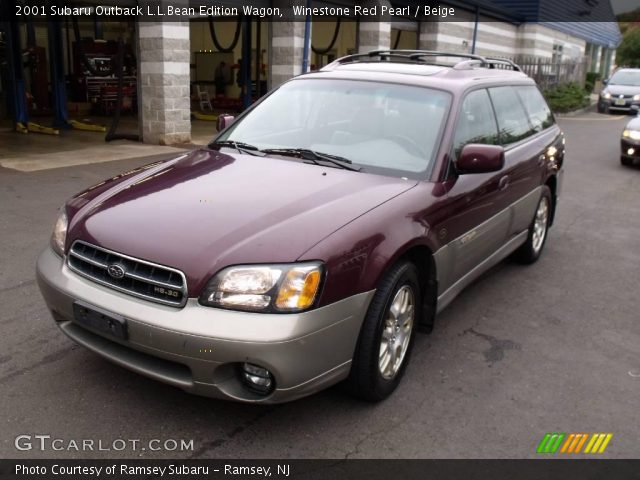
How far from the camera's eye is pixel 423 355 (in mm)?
3971

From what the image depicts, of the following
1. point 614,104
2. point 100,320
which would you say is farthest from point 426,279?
point 614,104

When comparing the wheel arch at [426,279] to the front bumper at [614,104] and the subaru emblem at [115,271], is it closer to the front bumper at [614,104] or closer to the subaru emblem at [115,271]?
the subaru emblem at [115,271]

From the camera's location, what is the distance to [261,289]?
2729mm

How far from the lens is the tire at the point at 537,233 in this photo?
5.74 meters

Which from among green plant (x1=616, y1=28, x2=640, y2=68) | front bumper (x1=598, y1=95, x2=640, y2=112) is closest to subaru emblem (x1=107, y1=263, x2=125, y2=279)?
front bumper (x1=598, y1=95, x2=640, y2=112)

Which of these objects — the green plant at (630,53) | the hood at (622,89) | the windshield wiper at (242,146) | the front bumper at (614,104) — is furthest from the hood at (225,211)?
the green plant at (630,53)

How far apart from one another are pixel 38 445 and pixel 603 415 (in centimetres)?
286

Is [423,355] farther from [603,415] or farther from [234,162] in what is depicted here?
[234,162]

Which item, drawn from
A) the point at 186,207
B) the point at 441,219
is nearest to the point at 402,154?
the point at 441,219

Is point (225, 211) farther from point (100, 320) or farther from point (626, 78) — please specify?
point (626, 78)

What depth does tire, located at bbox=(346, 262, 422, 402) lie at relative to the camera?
308 centimetres

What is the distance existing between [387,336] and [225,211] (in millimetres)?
1068

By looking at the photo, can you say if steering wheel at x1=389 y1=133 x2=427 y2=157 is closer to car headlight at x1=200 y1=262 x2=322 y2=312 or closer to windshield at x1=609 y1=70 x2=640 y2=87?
car headlight at x1=200 y1=262 x2=322 y2=312

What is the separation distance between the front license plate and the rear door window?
317cm
